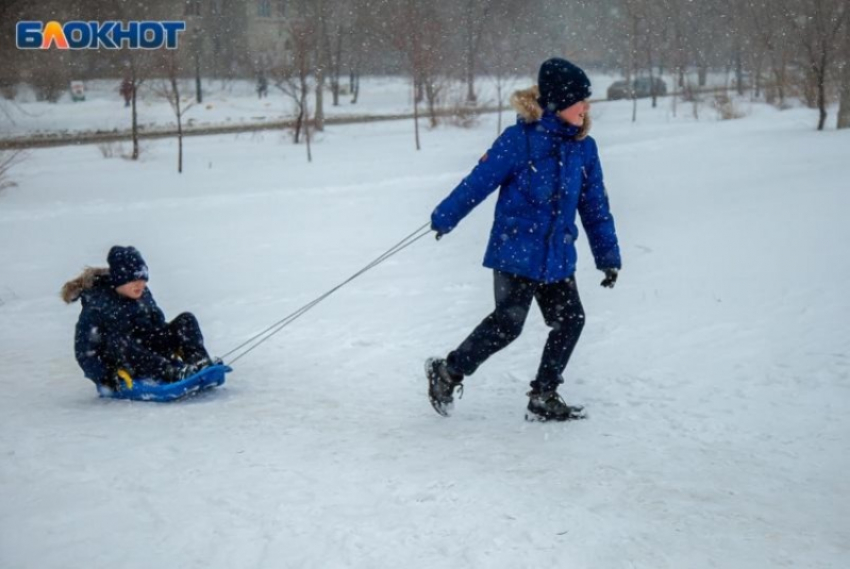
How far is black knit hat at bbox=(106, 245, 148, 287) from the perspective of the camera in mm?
4953

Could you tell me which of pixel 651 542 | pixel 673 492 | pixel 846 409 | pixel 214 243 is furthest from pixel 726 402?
pixel 214 243

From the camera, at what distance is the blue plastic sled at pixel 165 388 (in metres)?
4.86

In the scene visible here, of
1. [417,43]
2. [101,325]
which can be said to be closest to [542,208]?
[101,325]

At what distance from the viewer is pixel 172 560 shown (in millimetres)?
2852

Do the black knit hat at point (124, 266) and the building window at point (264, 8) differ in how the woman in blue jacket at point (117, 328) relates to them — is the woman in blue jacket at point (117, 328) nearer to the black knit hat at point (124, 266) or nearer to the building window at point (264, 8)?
the black knit hat at point (124, 266)

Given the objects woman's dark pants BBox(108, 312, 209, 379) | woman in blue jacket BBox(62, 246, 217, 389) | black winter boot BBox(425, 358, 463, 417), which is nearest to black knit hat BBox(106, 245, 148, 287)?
woman in blue jacket BBox(62, 246, 217, 389)

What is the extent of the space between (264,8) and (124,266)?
60420 mm

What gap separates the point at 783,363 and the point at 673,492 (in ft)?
7.08

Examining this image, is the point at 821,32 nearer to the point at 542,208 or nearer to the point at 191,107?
the point at 542,208

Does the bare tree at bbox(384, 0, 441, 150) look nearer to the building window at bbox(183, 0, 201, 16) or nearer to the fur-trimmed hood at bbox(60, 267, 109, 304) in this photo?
the fur-trimmed hood at bbox(60, 267, 109, 304)

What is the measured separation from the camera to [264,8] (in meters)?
61.3

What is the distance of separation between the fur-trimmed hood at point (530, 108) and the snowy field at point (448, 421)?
1.47m

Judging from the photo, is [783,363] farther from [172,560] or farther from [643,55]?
[643,55]

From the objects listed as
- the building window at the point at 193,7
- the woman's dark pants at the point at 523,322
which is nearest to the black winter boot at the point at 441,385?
the woman's dark pants at the point at 523,322
